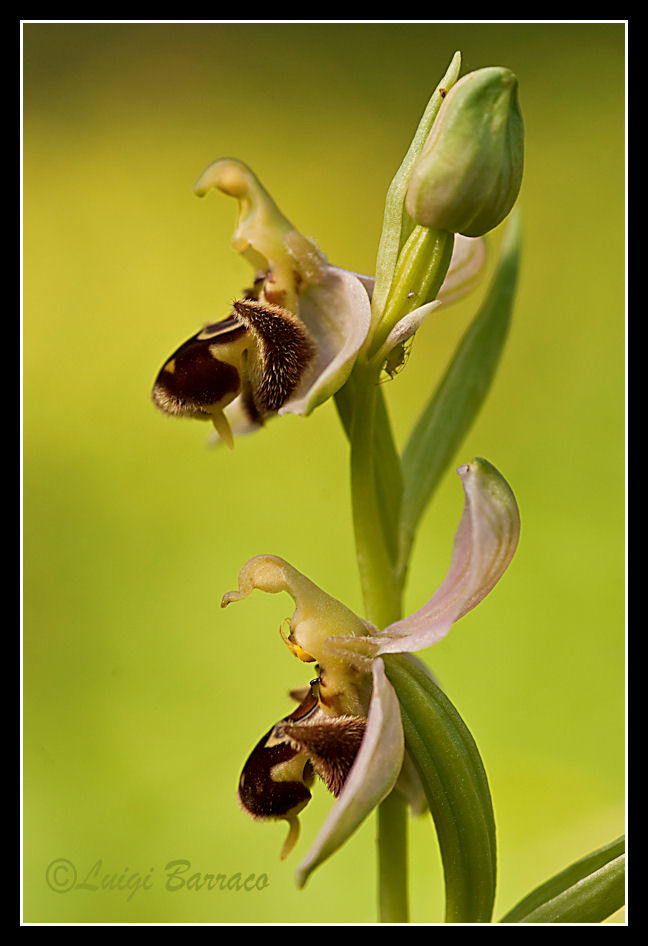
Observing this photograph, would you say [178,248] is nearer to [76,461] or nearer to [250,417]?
[76,461]

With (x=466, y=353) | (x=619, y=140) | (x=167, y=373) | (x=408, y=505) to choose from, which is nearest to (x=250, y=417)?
(x=167, y=373)

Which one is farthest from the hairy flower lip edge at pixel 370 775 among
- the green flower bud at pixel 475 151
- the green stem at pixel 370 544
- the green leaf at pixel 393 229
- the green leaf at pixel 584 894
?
the green flower bud at pixel 475 151

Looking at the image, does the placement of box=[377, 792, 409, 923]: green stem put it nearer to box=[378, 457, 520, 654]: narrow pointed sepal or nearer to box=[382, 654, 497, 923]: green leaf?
box=[382, 654, 497, 923]: green leaf

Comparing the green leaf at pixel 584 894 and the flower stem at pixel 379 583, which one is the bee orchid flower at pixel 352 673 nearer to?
the flower stem at pixel 379 583

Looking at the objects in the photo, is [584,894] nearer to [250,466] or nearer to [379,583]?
[379,583]

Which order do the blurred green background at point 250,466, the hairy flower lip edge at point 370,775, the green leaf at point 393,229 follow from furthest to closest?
the blurred green background at point 250,466 < the green leaf at point 393,229 < the hairy flower lip edge at point 370,775

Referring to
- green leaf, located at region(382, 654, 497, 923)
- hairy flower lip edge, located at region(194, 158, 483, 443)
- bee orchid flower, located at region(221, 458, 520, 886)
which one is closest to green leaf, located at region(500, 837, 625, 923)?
green leaf, located at region(382, 654, 497, 923)
